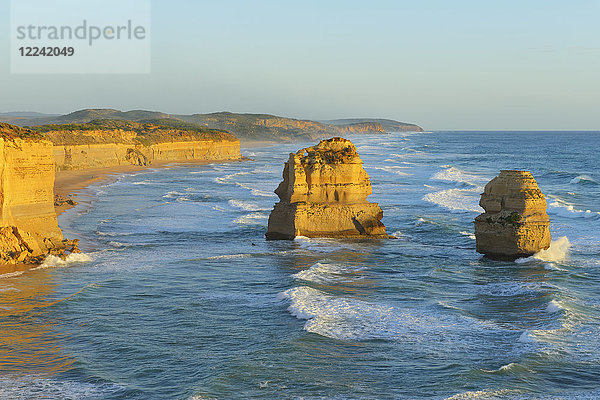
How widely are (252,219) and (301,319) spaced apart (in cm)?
2156

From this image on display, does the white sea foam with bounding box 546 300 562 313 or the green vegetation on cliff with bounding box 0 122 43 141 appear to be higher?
the green vegetation on cliff with bounding box 0 122 43 141

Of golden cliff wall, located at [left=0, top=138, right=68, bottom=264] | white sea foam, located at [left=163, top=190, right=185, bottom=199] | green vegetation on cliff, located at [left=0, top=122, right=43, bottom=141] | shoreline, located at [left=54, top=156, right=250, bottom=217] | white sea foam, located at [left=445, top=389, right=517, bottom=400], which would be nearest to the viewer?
white sea foam, located at [left=445, top=389, right=517, bottom=400]

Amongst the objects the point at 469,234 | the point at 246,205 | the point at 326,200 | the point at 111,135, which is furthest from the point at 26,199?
the point at 111,135

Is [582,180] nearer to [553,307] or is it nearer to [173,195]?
[173,195]

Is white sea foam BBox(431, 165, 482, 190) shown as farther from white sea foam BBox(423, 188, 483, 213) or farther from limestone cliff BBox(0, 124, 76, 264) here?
limestone cliff BBox(0, 124, 76, 264)

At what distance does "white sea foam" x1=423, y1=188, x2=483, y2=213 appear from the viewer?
45.6 metres

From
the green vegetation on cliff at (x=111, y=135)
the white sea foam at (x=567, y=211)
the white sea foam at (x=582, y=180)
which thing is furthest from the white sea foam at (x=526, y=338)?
the white sea foam at (x=582, y=180)

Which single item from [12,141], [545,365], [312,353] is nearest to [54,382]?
[312,353]

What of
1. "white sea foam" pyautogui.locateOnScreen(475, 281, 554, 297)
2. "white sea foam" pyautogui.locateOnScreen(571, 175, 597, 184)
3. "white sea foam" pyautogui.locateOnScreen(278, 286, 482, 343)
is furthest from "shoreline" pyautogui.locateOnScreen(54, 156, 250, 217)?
"white sea foam" pyautogui.locateOnScreen(571, 175, 597, 184)

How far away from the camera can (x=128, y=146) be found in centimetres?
9662

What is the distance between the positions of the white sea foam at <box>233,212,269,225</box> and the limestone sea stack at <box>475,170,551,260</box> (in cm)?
1546

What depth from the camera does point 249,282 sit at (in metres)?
25.0

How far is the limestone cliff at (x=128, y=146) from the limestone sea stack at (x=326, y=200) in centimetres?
4474

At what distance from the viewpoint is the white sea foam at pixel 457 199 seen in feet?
149
